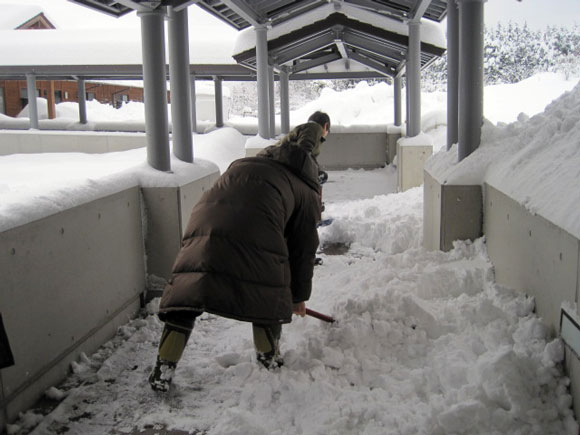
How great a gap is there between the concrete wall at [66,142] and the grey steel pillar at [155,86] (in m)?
13.1

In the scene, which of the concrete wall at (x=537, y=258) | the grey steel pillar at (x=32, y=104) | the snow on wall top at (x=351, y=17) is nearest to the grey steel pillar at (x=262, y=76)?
the snow on wall top at (x=351, y=17)

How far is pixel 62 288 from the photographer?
3.41 metres

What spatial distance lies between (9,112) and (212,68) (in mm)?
16457

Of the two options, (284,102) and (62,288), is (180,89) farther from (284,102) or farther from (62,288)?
(284,102)

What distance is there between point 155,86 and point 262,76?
20.0ft

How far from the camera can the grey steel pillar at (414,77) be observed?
10484 millimetres

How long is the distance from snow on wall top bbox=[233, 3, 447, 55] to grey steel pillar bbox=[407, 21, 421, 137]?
639 millimetres

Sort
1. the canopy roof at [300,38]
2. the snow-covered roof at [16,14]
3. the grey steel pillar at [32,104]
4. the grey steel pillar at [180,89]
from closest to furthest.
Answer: the grey steel pillar at [180,89] < the canopy roof at [300,38] < the grey steel pillar at [32,104] < the snow-covered roof at [16,14]

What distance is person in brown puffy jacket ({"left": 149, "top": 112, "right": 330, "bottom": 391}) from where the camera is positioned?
2.89 metres

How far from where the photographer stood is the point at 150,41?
5078mm

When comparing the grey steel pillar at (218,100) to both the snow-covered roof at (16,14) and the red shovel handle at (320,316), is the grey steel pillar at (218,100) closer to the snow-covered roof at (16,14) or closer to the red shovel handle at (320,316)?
the snow-covered roof at (16,14)

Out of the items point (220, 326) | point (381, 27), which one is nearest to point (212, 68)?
point (381, 27)

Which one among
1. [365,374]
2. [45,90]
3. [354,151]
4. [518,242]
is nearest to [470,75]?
[518,242]

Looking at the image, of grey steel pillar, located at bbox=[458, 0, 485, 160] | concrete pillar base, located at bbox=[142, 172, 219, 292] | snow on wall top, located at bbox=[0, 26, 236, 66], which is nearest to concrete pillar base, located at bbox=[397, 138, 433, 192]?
grey steel pillar, located at bbox=[458, 0, 485, 160]
